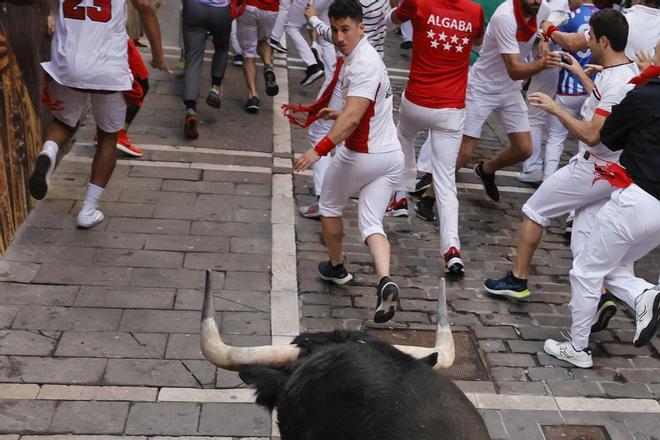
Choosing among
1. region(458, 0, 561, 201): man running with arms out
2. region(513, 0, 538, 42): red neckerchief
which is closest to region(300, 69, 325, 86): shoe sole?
region(458, 0, 561, 201): man running with arms out

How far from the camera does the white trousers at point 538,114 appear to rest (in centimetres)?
909

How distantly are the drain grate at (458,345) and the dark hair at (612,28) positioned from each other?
2.45 meters

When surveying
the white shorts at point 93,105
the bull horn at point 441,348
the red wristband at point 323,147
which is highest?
the bull horn at point 441,348

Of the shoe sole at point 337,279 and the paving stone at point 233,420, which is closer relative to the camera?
the paving stone at point 233,420

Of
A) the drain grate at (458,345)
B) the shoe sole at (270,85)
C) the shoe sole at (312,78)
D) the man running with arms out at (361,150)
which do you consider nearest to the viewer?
the drain grate at (458,345)

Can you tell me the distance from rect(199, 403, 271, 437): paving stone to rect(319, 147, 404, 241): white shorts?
1808 millimetres

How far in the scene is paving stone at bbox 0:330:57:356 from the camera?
5340 millimetres

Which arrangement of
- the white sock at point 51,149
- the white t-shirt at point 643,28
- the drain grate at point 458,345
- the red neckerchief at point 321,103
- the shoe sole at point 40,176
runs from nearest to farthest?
the drain grate at point 458,345, the shoe sole at point 40,176, the white sock at point 51,149, the red neckerchief at point 321,103, the white t-shirt at point 643,28

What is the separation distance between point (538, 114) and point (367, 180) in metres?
3.64

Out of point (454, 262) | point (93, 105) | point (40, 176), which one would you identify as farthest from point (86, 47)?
point (454, 262)

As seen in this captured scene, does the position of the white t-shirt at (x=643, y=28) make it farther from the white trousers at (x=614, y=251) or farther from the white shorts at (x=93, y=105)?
the white shorts at (x=93, y=105)

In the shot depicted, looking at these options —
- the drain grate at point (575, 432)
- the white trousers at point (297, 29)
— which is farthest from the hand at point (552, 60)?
the white trousers at point (297, 29)

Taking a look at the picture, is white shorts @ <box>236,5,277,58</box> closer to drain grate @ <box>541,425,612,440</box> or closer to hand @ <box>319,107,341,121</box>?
hand @ <box>319,107,341,121</box>

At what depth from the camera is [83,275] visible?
20.9 feet
